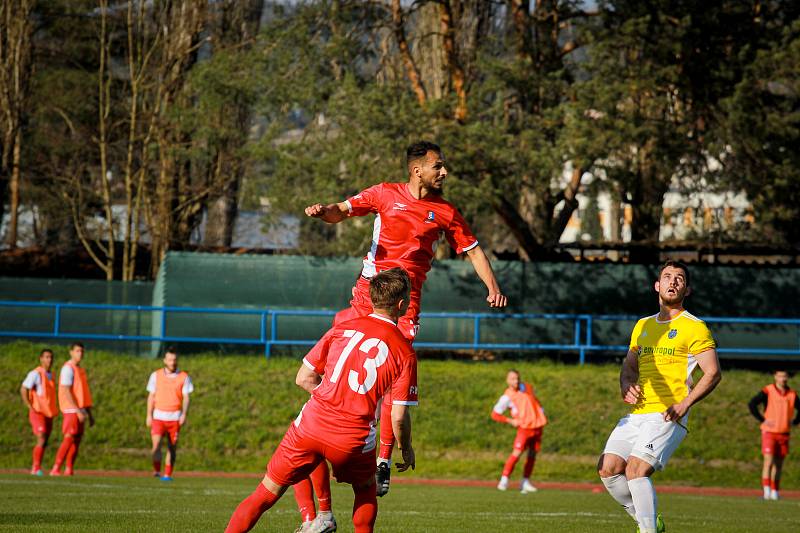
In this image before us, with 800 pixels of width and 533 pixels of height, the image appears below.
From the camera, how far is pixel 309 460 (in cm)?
715

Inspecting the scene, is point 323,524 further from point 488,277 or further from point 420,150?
point 420,150

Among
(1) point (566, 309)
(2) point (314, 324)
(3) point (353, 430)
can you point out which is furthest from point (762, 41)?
(3) point (353, 430)

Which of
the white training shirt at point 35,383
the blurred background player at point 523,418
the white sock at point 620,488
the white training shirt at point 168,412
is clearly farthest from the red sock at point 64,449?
the white sock at point 620,488

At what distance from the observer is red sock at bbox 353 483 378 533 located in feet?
23.6

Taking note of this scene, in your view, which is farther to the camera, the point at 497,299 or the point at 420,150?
the point at 420,150

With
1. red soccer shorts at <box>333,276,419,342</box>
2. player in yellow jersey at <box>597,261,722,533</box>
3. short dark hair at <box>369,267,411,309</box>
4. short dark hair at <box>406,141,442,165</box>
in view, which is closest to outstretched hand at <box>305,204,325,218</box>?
red soccer shorts at <box>333,276,419,342</box>

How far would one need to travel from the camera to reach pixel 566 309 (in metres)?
29.6

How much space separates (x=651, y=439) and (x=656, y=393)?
349 mm

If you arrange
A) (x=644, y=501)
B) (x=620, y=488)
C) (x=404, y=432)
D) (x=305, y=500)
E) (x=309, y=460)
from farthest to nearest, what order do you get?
(x=620, y=488) < (x=644, y=501) < (x=305, y=500) < (x=404, y=432) < (x=309, y=460)

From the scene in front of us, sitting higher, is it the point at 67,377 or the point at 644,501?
the point at 644,501

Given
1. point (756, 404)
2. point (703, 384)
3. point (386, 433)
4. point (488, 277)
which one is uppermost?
point (488, 277)

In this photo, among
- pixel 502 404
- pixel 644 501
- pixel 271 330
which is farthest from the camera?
pixel 271 330

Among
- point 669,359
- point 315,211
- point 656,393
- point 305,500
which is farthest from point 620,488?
point 315,211

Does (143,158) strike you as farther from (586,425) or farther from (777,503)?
(777,503)
